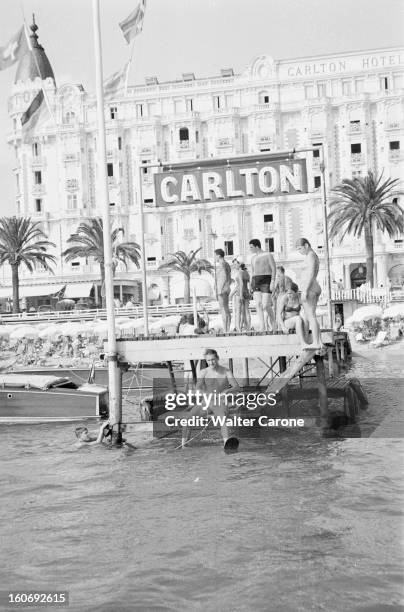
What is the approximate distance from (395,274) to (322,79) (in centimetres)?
1807

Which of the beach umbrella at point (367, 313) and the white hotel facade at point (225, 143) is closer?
the beach umbrella at point (367, 313)

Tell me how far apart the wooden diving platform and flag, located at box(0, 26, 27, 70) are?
6286mm

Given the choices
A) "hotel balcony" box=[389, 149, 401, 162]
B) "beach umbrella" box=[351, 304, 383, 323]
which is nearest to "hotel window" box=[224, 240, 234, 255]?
"hotel balcony" box=[389, 149, 401, 162]

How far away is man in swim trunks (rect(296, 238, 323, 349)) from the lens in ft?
43.2

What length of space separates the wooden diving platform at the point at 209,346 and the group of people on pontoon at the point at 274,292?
0.29 metres

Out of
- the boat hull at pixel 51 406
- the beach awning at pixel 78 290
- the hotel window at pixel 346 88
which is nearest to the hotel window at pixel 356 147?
the hotel window at pixel 346 88

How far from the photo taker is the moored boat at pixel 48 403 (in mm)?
19312

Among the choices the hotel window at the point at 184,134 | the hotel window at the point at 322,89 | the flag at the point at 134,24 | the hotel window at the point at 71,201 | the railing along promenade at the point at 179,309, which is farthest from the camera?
the hotel window at the point at 71,201

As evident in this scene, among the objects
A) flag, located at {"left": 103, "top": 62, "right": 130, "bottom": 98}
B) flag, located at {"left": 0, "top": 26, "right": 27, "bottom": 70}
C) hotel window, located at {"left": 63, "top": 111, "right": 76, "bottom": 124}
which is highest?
hotel window, located at {"left": 63, "top": 111, "right": 76, "bottom": 124}

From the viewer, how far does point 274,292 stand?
17.2 meters

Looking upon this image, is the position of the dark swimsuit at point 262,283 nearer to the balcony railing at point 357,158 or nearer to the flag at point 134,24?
the flag at point 134,24

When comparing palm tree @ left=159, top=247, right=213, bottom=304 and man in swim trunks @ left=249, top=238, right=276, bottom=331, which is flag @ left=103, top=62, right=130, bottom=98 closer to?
man in swim trunks @ left=249, top=238, right=276, bottom=331

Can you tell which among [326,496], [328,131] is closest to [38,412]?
[326,496]

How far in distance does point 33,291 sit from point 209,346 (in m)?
53.1
